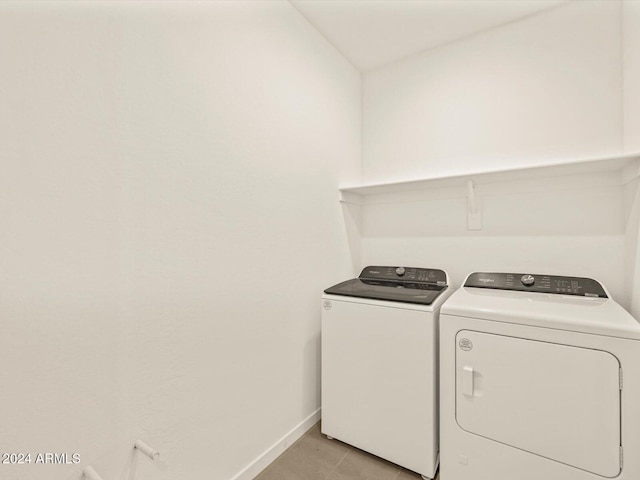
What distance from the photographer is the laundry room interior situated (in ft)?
2.68

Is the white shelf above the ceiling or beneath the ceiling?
beneath

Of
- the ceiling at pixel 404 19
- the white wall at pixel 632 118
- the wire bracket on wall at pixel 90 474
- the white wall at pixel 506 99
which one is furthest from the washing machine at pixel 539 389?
the ceiling at pixel 404 19

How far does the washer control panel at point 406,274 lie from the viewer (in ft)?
6.03

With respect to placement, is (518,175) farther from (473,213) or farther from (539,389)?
(539,389)

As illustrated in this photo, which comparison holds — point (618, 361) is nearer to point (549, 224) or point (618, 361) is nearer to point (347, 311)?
point (549, 224)

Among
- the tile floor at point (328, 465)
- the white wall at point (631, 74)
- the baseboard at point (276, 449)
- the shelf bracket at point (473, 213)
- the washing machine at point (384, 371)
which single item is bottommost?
the tile floor at point (328, 465)

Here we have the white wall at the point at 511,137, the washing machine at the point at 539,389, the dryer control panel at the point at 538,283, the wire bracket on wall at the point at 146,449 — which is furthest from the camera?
the white wall at the point at 511,137

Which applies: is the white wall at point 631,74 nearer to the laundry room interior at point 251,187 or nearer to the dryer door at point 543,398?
the laundry room interior at point 251,187

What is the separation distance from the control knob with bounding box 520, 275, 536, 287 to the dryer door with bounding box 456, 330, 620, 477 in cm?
56

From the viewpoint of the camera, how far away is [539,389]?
114 cm

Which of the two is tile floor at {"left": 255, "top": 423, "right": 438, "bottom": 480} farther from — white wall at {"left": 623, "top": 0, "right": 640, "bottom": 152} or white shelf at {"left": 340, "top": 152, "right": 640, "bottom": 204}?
white wall at {"left": 623, "top": 0, "right": 640, "bottom": 152}

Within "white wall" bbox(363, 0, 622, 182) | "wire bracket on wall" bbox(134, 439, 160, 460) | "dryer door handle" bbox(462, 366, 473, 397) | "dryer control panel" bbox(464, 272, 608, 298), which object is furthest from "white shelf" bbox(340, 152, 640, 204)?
"wire bracket on wall" bbox(134, 439, 160, 460)

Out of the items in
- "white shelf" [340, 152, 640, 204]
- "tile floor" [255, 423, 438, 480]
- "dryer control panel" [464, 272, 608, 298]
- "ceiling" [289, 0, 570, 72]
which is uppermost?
"ceiling" [289, 0, 570, 72]

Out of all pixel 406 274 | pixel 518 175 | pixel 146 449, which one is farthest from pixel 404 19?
pixel 146 449
